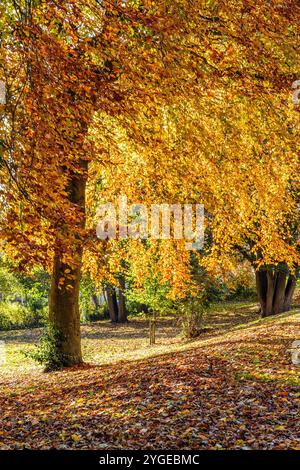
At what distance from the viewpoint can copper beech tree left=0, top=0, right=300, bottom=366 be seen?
6.18 meters

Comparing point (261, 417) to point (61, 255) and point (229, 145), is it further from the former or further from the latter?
point (229, 145)

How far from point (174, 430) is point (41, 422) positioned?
2052mm

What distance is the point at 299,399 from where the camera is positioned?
6.64m

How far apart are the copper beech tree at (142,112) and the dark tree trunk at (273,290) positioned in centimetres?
954

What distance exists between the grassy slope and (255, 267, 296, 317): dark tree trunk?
11.8 metres

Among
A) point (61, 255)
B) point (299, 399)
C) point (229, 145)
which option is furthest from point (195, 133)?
point (299, 399)

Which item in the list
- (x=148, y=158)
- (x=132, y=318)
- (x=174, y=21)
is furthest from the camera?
(x=132, y=318)

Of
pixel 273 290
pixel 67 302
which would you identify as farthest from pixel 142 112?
pixel 273 290

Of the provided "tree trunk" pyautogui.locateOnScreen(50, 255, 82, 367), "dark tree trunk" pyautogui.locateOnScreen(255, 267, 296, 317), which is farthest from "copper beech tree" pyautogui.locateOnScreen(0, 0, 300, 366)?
"dark tree trunk" pyautogui.locateOnScreen(255, 267, 296, 317)

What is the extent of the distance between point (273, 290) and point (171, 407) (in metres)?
16.3

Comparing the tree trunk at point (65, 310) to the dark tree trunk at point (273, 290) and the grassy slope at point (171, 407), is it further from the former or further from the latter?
the dark tree trunk at point (273, 290)

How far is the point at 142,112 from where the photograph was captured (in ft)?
30.1

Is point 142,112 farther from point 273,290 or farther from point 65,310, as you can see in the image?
point 273,290

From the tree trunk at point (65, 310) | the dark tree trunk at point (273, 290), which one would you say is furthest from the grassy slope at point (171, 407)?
the dark tree trunk at point (273, 290)
